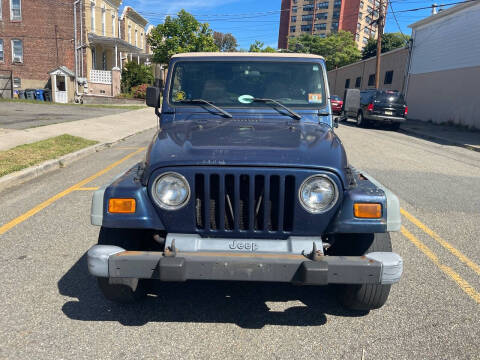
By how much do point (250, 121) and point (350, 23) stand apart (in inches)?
4417

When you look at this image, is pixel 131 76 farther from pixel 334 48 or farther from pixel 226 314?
pixel 334 48

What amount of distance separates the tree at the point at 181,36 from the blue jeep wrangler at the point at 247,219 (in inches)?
1473

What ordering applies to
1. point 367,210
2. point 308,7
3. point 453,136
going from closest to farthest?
point 367,210 < point 453,136 < point 308,7

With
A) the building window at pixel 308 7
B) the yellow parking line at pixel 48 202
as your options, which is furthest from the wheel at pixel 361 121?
the building window at pixel 308 7

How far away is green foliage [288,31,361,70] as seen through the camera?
233 ft

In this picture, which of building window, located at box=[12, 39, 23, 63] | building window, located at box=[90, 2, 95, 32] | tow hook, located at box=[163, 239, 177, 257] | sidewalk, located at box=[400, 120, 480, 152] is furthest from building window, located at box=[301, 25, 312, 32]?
tow hook, located at box=[163, 239, 177, 257]

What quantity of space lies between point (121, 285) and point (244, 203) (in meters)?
1.04

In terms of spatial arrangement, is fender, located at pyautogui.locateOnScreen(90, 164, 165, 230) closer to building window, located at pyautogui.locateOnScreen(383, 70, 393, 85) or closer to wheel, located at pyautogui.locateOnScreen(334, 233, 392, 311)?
wheel, located at pyautogui.locateOnScreen(334, 233, 392, 311)

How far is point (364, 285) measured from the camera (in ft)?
9.66

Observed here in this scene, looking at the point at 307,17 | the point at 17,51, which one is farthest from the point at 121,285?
the point at 307,17

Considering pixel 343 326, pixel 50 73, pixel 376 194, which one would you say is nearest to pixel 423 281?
pixel 343 326

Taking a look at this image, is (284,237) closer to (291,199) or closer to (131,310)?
(291,199)

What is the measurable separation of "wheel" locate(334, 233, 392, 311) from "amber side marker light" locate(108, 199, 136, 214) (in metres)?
1.44

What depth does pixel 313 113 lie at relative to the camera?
402cm
